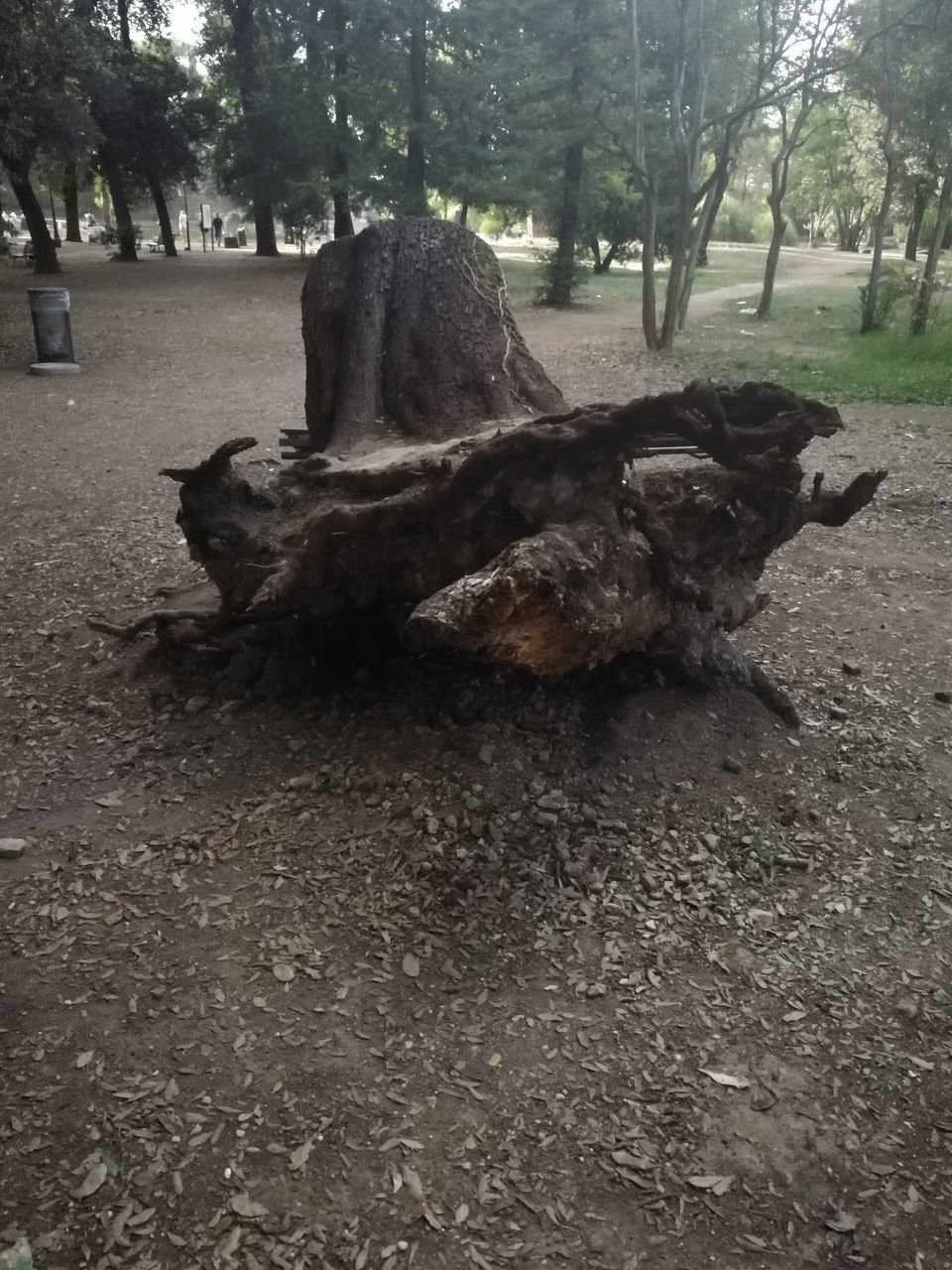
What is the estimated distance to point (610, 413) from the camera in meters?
3.09

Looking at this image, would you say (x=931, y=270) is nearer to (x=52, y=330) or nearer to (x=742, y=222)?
(x=52, y=330)

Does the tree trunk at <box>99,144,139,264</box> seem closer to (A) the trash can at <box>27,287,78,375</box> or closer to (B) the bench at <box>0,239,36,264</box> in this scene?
(B) the bench at <box>0,239,36,264</box>

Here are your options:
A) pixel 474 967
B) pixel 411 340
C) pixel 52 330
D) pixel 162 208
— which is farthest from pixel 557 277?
pixel 474 967

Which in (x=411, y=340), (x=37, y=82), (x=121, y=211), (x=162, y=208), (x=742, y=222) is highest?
(x=37, y=82)

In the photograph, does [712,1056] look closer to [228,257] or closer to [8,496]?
[8,496]

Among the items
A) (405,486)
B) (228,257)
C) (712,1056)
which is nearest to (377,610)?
(405,486)

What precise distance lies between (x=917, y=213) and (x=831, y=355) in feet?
24.5

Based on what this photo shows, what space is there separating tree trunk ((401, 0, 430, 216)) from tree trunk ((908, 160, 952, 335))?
8527mm

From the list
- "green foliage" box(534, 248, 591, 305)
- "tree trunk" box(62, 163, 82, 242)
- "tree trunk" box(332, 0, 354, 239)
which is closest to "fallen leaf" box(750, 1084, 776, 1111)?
"tree trunk" box(332, 0, 354, 239)

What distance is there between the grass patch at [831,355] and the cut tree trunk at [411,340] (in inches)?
279

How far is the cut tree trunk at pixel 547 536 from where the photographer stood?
9.52ft

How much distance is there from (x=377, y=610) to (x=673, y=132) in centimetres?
1215

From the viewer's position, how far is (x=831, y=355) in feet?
45.4

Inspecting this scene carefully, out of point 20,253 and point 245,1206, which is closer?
point 245,1206
